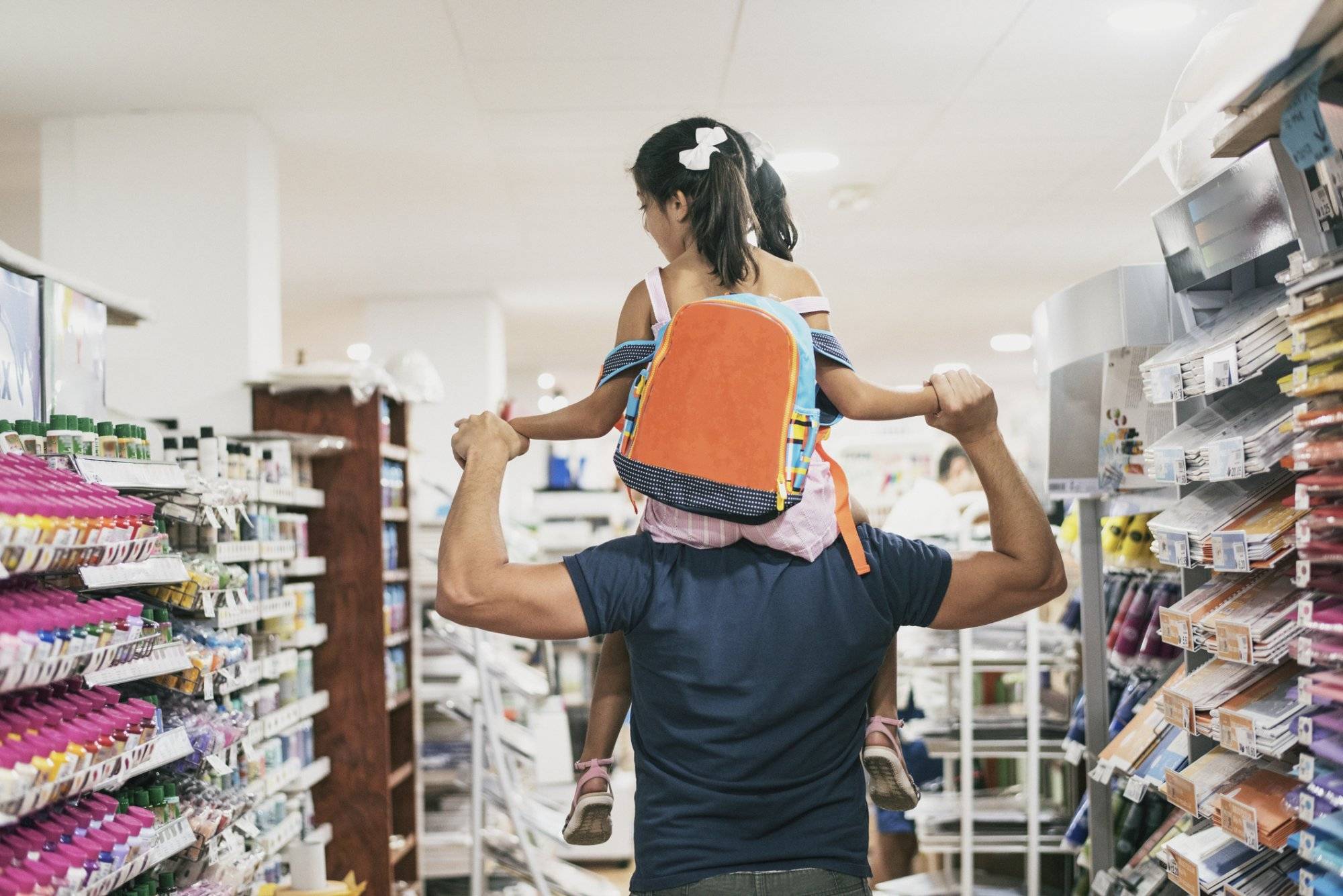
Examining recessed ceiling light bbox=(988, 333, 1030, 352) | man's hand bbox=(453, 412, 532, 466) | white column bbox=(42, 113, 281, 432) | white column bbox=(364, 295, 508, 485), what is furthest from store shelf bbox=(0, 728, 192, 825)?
recessed ceiling light bbox=(988, 333, 1030, 352)

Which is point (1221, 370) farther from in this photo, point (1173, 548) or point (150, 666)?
point (150, 666)

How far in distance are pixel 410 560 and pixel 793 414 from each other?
393 cm

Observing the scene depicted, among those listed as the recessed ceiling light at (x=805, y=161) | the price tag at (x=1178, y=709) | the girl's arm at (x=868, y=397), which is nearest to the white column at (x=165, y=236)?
the recessed ceiling light at (x=805, y=161)

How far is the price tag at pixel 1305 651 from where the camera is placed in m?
1.52

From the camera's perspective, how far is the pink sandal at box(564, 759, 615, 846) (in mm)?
2016

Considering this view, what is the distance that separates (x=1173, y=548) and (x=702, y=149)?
1.08 meters

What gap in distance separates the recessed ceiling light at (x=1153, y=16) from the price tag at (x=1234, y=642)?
8.07ft

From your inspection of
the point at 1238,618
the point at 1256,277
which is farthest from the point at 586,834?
the point at 1256,277

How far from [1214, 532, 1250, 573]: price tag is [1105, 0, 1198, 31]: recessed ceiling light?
2.32 meters

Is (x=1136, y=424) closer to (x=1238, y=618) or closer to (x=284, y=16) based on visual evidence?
(x=1238, y=618)

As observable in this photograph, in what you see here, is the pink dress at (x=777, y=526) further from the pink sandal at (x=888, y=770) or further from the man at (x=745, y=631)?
the pink sandal at (x=888, y=770)

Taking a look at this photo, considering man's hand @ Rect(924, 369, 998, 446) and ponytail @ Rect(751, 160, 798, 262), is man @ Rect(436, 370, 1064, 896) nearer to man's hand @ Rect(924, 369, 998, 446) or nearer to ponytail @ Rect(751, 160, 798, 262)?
man's hand @ Rect(924, 369, 998, 446)

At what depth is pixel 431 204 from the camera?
19.6 ft

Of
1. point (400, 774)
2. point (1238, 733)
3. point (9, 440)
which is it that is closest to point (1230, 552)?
point (1238, 733)
